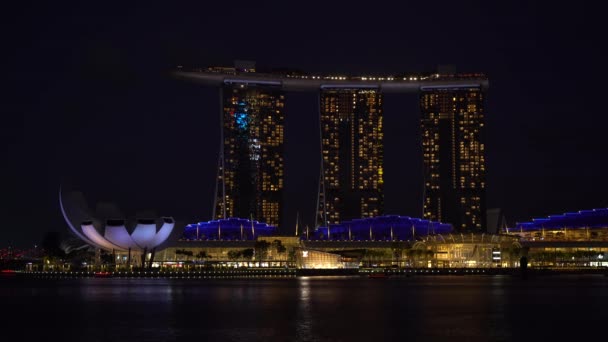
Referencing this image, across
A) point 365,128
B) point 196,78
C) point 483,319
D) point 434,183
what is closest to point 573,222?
point 434,183

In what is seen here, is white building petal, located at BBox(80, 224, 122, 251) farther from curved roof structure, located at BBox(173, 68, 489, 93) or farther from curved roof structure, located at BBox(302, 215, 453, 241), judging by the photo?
curved roof structure, located at BBox(173, 68, 489, 93)

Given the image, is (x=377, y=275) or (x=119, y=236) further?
(x=377, y=275)

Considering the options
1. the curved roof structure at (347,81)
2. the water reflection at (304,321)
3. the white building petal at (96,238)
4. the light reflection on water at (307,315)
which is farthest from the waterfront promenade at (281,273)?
the water reflection at (304,321)

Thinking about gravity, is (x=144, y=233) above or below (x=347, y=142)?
below

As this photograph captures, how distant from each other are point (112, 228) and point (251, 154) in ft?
202

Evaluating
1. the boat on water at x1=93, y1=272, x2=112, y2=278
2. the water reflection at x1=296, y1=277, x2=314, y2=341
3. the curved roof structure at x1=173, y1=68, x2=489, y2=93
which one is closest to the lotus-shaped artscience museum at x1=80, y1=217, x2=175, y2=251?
the boat on water at x1=93, y1=272, x2=112, y2=278

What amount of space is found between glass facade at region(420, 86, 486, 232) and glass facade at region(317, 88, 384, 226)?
8843mm

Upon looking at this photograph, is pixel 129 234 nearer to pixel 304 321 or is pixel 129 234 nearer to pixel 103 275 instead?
pixel 103 275

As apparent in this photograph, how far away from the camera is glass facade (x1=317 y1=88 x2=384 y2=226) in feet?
534

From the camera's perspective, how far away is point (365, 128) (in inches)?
6555

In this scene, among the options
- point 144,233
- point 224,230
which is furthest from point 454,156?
point 144,233

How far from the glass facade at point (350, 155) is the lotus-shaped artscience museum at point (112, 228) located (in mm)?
63476

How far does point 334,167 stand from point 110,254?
58.8 metres

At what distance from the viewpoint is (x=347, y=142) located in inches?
6491
